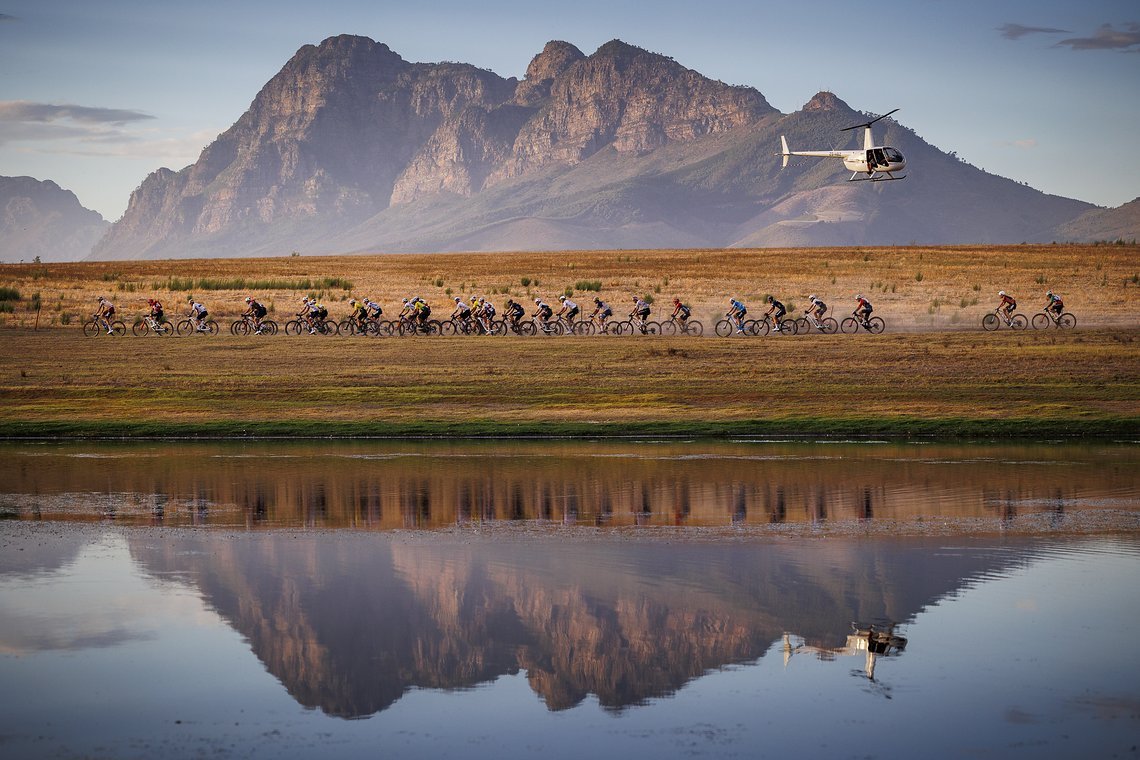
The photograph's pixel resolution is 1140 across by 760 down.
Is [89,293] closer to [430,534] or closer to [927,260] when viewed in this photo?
[927,260]

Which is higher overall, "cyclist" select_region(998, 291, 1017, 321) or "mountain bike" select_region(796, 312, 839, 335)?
"cyclist" select_region(998, 291, 1017, 321)

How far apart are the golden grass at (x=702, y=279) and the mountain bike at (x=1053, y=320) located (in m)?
0.98

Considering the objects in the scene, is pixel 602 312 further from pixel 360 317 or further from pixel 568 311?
pixel 360 317

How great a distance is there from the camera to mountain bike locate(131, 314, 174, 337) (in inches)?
2232

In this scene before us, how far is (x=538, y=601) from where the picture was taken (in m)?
14.3

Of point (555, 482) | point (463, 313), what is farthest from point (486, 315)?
point (555, 482)

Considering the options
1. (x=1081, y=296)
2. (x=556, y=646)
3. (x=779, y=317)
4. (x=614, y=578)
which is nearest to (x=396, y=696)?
(x=556, y=646)

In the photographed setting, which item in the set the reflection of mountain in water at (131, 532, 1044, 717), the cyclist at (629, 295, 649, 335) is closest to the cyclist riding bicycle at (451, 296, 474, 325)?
the cyclist at (629, 295, 649, 335)

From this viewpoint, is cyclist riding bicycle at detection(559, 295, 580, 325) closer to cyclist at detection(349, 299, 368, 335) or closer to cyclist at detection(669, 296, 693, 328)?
cyclist at detection(669, 296, 693, 328)

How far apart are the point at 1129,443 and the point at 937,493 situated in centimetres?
1093

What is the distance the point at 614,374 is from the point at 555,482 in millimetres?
18880

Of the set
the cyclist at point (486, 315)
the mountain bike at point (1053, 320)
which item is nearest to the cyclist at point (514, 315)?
the cyclist at point (486, 315)

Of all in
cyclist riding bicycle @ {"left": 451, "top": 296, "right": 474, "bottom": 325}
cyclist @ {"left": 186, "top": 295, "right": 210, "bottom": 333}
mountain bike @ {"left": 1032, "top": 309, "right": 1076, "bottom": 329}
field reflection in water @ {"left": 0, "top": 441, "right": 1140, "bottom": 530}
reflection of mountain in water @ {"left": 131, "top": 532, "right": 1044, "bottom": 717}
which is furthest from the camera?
cyclist @ {"left": 186, "top": 295, "right": 210, "bottom": 333}

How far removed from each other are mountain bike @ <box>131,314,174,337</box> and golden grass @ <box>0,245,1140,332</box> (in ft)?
13.5
